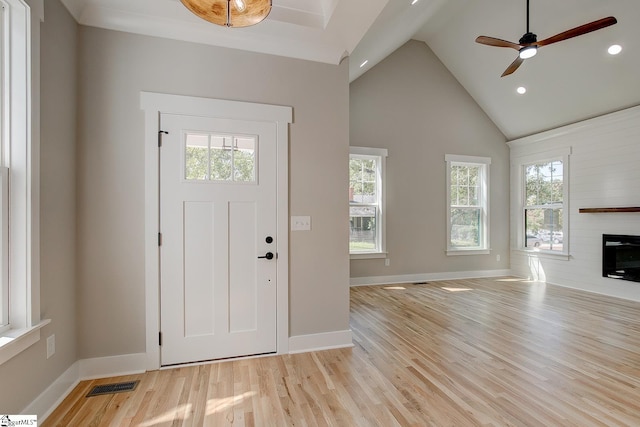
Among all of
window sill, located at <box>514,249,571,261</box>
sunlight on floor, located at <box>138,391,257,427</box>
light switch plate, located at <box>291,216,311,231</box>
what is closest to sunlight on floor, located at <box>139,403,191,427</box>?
sunlight on floor, located at <box>138,391,257,427</box>

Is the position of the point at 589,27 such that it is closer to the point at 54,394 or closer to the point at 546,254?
the point at 546,254

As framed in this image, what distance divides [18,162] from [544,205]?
24.1 feet

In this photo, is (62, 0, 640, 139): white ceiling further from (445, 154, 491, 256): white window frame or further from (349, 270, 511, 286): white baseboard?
Answer: (349, 270, 511, 286): white baseboard

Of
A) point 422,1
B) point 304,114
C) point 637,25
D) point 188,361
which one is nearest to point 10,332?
point 188,361

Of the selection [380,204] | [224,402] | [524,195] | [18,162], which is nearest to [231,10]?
[18,162]

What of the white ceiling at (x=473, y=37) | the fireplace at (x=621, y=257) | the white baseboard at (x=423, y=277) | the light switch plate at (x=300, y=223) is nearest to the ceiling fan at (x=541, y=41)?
the white ceiling at (x=473, y=37)

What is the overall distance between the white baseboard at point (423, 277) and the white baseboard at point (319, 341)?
2495 millimetres

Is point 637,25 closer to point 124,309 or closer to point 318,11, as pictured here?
point 318,11

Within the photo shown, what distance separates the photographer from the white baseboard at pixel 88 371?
1.89m

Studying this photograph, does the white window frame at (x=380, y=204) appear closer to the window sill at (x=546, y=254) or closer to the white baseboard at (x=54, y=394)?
the window sill at (x=546, y=254)

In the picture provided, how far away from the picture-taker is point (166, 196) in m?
2.39

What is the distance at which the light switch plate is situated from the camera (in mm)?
2698

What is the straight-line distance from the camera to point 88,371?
224 centimetres

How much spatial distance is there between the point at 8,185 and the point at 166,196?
90cm
